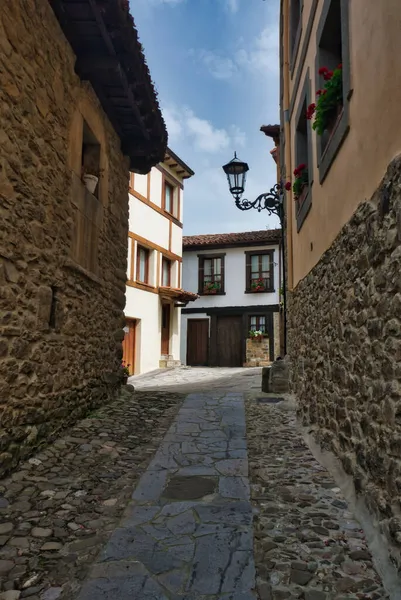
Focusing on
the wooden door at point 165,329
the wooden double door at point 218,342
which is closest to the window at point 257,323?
the wooden double door at point 218,342

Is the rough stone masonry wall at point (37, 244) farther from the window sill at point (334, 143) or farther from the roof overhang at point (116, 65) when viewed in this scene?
the window sill at point (334, 143)

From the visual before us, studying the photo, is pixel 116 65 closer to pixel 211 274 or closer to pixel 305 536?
pixel 305 536

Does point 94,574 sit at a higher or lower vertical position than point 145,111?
lower

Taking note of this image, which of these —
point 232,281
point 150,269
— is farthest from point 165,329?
point 232,281

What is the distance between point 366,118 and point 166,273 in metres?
12.8

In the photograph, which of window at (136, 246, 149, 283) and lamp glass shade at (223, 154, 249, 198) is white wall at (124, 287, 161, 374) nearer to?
window at (136, 246, 149, 283)

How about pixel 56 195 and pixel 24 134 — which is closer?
pixel 24 134

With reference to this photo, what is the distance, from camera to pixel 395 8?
2.27 meters

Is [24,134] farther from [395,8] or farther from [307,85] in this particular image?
[307,85]

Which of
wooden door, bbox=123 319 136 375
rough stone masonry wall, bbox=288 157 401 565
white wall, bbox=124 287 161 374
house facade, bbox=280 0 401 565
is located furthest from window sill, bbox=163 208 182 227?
rough stone masonry wall, bbox=288 157 401 565

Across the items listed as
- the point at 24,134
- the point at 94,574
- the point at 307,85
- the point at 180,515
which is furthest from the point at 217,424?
the point at 307,85

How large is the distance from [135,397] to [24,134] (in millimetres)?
4532

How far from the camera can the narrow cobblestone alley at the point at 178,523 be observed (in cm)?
213

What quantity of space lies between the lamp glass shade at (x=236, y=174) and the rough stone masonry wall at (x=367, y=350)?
13.0ft
